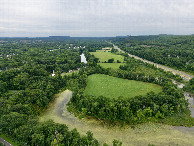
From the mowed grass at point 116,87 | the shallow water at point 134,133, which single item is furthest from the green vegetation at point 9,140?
the mowed grass at point 116,87

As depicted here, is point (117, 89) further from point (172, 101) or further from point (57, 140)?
point (57, 140)

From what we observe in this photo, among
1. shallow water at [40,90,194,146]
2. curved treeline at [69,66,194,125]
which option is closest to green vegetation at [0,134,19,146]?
shallow water at [40,90,194,146]

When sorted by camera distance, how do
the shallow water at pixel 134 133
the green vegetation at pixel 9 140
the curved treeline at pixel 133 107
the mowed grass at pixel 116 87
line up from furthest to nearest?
the mowed grass at pixel 116 87 → the curved treeline at pixel 133 107 → the shallow water at pixel 134 133 → the green vegetation at pixel 9 140

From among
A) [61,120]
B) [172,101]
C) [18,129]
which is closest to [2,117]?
[18,129]

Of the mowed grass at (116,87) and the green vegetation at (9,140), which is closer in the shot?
the green vegetation at (9,140)

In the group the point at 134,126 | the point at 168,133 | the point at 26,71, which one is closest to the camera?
the point at 168,133

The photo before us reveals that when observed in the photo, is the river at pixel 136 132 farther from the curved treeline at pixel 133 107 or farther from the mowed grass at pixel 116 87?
the mowed grass at pixel 116 87

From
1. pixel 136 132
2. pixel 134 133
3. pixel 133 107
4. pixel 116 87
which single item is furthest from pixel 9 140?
pixel 116 87
